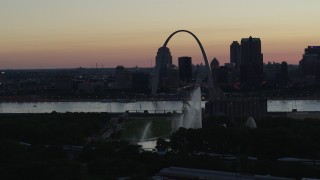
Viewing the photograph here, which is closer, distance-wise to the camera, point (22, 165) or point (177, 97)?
point (22, 165)

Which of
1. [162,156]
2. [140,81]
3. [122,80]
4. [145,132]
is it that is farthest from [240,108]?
[122,80]

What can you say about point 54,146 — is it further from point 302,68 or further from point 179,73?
point 302,68

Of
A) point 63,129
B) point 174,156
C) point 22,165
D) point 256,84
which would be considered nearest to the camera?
point 22,165

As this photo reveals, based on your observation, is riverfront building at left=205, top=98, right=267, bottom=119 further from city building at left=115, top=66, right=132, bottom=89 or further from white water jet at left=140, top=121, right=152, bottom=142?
city building at left=115, top=66, right=132, bottom=89

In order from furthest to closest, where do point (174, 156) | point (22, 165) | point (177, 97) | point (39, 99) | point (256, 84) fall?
1. point (256, 84)
2. point (39, 99)
3. point (177, 97)
4. point (174, 156)
5. point (22, 165)

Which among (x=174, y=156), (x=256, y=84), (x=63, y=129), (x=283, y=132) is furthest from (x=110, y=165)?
(x=256, y=84)

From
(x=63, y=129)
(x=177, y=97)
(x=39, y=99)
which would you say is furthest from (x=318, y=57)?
(x=63, y=129)

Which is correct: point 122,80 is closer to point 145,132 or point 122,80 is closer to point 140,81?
point 140,81

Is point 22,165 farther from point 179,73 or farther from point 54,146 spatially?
point 179,73

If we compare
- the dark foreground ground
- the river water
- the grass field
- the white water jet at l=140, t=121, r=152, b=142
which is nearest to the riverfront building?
the grass field
